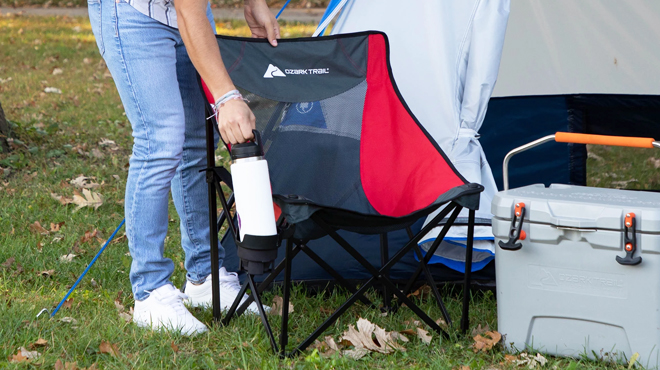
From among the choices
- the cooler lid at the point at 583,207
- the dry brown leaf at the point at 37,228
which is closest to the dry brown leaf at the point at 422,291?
the cooler lid at the point at 583,207

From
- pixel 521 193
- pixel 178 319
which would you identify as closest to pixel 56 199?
pixel 178 319

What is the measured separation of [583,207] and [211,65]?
108cm

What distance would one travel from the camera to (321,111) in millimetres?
2355

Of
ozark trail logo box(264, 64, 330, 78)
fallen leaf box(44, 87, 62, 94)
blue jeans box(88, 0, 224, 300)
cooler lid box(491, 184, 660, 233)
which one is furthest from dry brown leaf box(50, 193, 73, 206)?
fallen leaf box(44, 87, 62, 94)

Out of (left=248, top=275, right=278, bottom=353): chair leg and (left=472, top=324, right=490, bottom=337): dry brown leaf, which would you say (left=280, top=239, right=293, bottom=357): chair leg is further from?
(left=472, top=324, right=490, bottom=337): dry brown leaf

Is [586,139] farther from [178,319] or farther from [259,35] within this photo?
[178,319]

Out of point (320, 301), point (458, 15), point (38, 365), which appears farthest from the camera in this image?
point (458, 15)

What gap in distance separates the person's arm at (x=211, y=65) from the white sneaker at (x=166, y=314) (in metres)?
0.60

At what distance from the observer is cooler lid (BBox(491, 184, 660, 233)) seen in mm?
1820

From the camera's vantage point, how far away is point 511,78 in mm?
3342

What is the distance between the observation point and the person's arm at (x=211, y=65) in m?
1.86

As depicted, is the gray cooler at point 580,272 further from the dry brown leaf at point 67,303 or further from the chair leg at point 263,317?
the dry brown leaf at point 67,303

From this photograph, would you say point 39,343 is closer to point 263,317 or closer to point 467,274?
point 263,317

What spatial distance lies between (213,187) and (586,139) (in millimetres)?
1103
